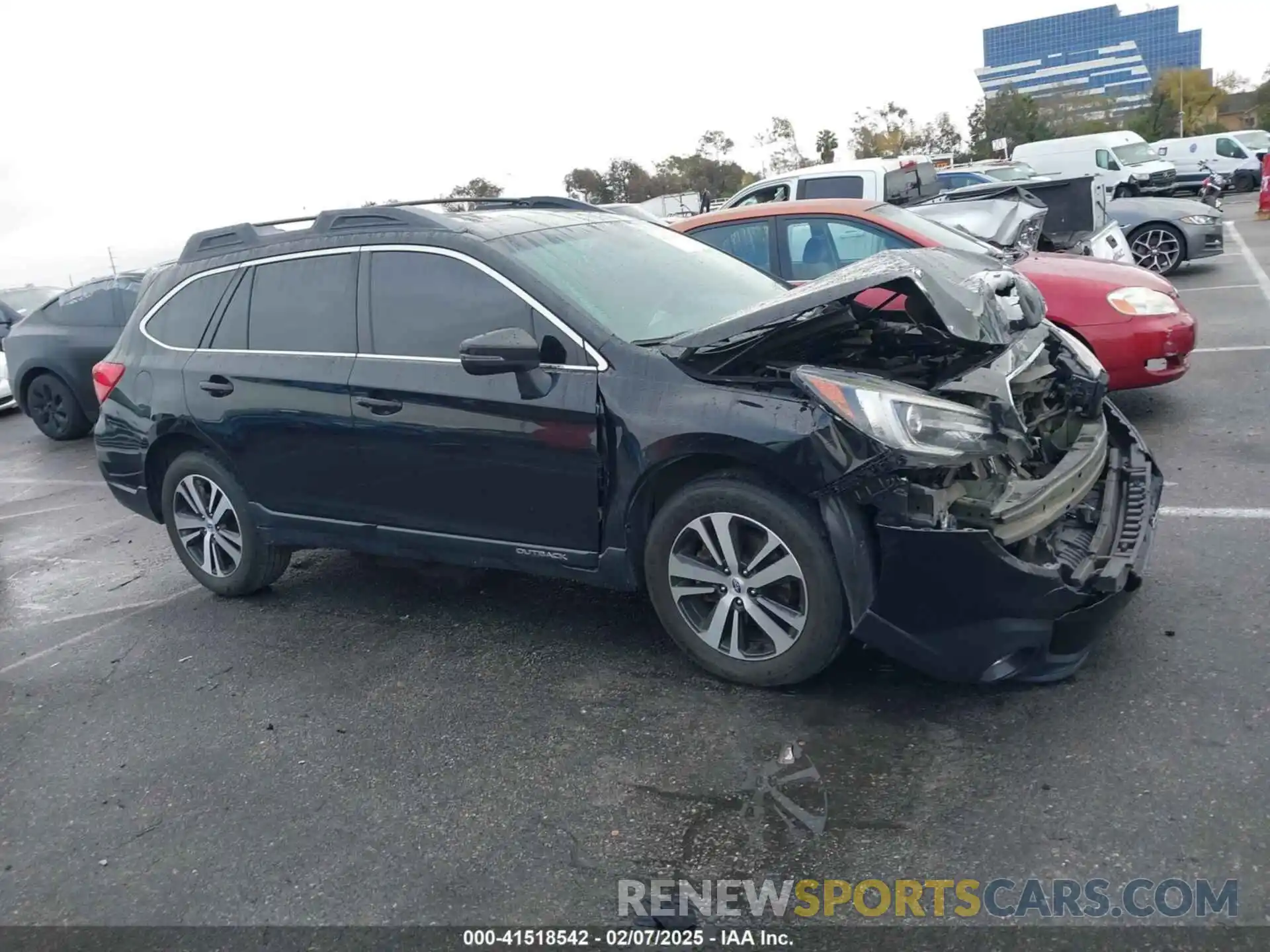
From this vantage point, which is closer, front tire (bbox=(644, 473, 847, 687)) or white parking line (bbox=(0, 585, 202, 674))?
front tire (bbox=(644, 473, 847, 687))

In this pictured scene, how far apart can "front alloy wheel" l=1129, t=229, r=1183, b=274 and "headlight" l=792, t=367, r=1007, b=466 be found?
10956mm

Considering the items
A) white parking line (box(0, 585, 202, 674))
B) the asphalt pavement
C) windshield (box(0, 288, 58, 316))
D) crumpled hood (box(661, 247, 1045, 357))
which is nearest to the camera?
the asphalt pavement

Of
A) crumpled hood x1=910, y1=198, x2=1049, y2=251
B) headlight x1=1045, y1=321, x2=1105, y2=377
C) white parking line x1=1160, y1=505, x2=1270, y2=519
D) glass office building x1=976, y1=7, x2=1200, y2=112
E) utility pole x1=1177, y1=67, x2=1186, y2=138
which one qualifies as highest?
glass office building x1=976, y1=7, x2=1200, y2=112

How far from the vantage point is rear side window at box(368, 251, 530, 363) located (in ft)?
13.7

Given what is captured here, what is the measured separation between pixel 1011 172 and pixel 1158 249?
37.1 feet

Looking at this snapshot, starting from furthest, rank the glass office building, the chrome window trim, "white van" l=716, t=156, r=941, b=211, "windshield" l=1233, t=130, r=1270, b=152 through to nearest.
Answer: the glass office building < "windshield" l=1233, t=130, r=1270, b=152 < "white van" l=716, t=156, r=941, b=211 < the chrome window trim

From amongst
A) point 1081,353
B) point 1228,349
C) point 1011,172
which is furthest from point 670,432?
point 1011,172

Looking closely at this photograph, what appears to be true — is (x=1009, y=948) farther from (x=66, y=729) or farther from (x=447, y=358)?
(x=66, y=729)

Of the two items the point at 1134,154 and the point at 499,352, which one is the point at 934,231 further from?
the point at 1134,154

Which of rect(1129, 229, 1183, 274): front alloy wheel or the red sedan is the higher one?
the red sedan

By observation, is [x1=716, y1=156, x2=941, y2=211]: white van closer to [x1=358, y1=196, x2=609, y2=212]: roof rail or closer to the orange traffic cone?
[x1=358, y1=196, x2=609, y2=212]: roof rail

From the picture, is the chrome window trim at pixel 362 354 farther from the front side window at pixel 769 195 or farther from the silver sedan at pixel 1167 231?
the silver sedan at pixel 1167 231

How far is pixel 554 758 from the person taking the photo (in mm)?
3570

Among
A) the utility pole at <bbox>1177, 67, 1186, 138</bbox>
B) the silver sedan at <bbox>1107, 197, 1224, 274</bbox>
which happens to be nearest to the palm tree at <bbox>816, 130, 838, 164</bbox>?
the utility pole at <bbox>1177, 67, 1186, 138</bbox>
